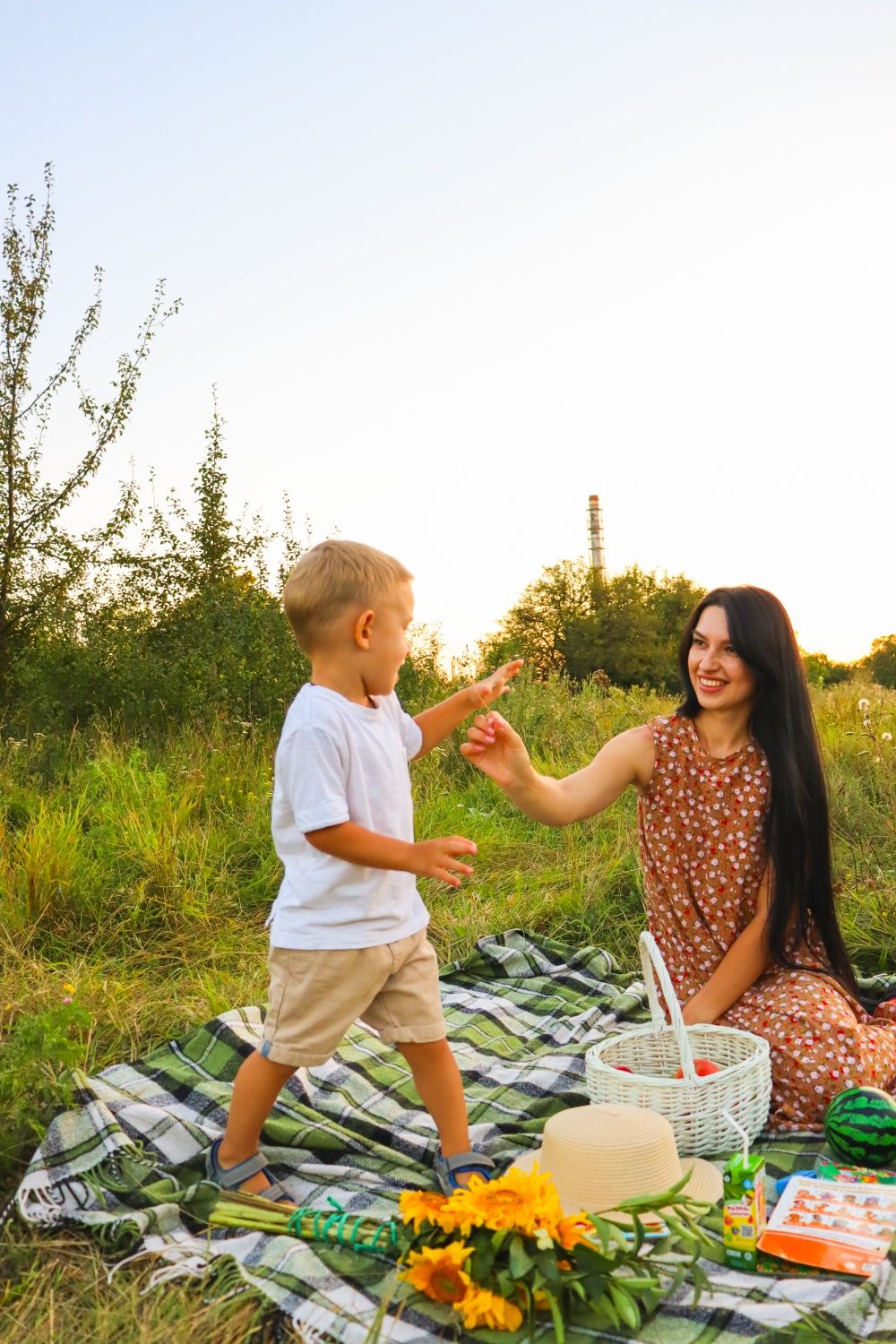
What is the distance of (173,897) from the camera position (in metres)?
4.67

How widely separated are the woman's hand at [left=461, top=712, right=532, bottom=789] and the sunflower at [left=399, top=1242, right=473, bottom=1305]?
1.35 metres

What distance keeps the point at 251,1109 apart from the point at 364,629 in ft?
3.80

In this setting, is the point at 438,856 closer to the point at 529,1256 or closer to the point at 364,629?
the point at 364,629

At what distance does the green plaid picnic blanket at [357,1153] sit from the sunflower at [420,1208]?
0.15 m

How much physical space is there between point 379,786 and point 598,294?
8499mm

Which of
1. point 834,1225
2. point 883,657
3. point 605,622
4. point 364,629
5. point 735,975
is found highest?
point 605,622

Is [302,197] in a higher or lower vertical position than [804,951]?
higher

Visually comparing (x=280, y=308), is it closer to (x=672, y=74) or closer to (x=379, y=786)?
(x=672, y=74)

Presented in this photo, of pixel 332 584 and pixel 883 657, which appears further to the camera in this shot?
pixel 883 657

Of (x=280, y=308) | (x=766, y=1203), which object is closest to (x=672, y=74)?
(x=280, y=308)

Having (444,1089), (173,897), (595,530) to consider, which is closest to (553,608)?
(595,530)

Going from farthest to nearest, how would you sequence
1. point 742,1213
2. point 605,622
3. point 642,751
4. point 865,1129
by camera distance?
point 605,622
point 642,751
point 865,1129
point 742,1213

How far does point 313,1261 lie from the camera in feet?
7.58

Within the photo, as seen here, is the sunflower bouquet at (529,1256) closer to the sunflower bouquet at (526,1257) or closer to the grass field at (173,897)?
the sunflower bouquet at (526,1257)
